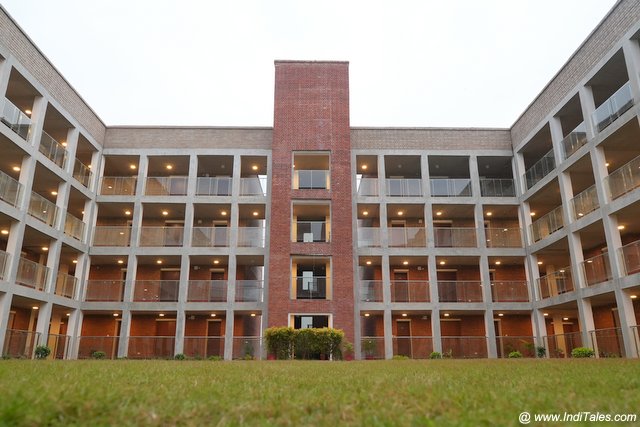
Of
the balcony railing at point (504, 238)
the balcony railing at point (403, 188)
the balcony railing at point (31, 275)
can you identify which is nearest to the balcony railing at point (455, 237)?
the balcony railing at point (504, 238)

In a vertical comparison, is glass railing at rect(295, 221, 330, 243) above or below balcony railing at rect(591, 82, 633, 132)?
below

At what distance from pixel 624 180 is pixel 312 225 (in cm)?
1559

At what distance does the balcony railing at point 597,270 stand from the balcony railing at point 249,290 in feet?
55.1

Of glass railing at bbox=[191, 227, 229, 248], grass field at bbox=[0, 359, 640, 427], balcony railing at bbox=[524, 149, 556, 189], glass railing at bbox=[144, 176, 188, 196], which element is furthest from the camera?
glass railing at bbox=[144, 176, 188, 196]

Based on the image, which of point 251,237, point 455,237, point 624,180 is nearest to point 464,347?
point 455,237

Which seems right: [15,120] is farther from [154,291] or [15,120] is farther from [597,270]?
[597,270]

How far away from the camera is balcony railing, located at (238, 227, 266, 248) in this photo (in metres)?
27.8

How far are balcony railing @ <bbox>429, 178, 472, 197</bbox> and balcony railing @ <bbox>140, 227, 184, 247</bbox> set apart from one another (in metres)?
15.7

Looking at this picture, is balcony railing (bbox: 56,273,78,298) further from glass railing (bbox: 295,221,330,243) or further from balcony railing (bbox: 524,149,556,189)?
balcony railing (bbox: 524,149,556,189)

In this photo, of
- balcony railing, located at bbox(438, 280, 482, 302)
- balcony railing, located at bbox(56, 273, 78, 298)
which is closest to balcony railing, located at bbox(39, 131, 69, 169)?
balcony railing, located at bbox(56, 273, 78, 298)

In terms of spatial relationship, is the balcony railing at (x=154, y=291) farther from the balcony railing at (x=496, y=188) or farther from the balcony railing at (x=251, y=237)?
the balcony railing at (x=496, y=188)

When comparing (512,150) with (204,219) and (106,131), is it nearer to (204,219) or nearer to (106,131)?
(204,219)

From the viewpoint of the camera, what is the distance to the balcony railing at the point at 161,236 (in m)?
28.1

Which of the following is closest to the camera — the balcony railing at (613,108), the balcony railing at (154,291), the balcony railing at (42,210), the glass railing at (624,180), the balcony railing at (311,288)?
the glass railing at (624,180)
